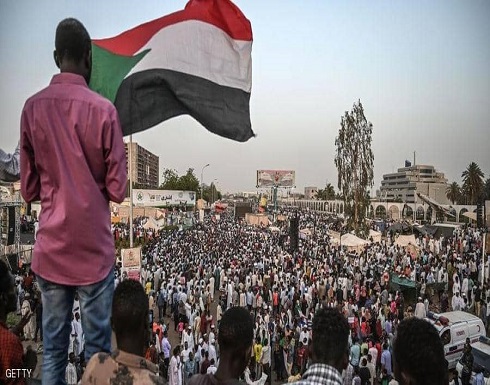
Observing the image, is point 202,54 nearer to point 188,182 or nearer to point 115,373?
point 115,373

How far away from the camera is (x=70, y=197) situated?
1.77 meters

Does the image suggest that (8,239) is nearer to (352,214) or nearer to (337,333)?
(337,333)

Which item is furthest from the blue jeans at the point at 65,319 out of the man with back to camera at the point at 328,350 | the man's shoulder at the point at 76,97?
the man with back to camera at the point at 328,350

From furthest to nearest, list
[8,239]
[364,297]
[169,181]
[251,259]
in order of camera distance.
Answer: [169,181], [251,259], [8,239], [364,297]

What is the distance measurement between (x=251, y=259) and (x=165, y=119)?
57.4 feet

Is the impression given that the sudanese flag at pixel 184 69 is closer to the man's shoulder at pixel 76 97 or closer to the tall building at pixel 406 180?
the man's shoulder at pixel 76 97

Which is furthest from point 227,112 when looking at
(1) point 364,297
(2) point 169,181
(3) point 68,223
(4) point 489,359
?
(2) point 169,181

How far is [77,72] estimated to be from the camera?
6.61 feet

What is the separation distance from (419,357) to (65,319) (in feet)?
4.94

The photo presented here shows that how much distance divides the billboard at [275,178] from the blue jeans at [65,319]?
6424 cm

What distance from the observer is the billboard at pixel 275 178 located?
66.8 m

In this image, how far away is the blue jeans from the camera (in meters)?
1.86

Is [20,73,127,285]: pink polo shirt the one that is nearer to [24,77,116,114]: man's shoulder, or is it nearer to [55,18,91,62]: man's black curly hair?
[24,77,116,114]: man's shoulder

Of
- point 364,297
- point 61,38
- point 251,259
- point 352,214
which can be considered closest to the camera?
point 61,38
